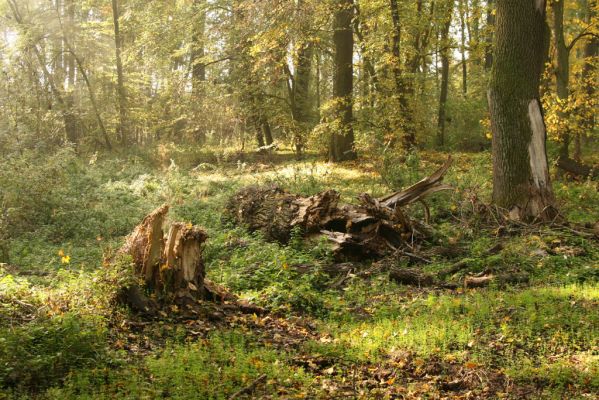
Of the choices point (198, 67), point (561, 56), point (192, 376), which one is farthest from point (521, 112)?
point (198, 67)

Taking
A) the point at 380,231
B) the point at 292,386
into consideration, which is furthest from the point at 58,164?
the point at 292,386

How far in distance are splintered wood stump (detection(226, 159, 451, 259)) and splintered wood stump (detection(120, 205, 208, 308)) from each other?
3244 mm

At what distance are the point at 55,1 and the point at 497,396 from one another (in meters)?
33.0

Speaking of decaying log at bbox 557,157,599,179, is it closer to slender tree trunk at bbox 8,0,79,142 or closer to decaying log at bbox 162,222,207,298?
decaying log at bbox 162,222,207,298

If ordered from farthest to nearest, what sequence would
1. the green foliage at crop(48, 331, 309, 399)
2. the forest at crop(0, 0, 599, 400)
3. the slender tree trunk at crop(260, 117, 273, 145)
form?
the slender tree trunk at crop(260, 117, 273, 145), the forest at crop(0, 0, 599, 400), the green foliage at crop(48, 331, 309, 399)

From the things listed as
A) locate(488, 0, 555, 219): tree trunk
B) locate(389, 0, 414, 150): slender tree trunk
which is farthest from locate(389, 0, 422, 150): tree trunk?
locate(488, 0, 555, 219): tree trunk

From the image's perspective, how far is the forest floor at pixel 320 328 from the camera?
511 centimetres

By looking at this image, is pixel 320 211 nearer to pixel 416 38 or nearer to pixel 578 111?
pixel 578 111

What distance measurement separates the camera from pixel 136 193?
671 inches

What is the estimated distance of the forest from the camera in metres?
5.44

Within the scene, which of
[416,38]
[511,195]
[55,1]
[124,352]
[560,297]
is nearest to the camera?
[124,352]

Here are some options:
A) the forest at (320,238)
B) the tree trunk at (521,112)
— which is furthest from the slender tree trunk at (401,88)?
the tree trunk at (521,112)

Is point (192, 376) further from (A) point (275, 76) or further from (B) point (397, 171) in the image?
(A) point (275, 76)

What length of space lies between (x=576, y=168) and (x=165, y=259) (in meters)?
13.0
